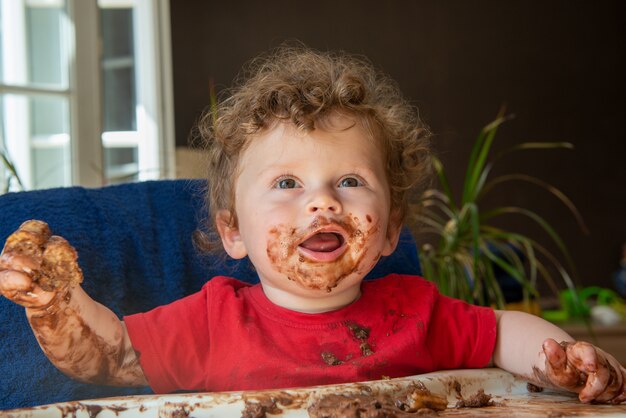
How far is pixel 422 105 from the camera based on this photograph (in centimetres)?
451

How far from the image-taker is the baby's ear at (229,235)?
3.76ft

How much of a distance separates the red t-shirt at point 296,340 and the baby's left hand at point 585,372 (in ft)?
0.69

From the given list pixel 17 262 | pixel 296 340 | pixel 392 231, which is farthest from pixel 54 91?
pixel 17 262

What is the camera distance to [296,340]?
41.0 inches

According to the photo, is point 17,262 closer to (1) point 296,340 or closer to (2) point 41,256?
(2) point 41,256

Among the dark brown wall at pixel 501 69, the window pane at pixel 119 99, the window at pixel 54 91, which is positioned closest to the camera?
the window at pixel 54 91

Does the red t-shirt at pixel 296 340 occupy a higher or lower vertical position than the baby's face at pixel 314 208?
lower

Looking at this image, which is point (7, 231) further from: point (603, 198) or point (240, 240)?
point (603, 198)

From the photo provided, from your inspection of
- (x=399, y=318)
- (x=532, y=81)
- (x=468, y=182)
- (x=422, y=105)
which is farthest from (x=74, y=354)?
(x=532, y=81)

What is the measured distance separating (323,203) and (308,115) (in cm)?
14

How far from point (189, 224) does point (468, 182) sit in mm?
1237

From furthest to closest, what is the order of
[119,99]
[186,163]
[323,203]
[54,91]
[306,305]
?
[119,99], [186,163], [54,91], [306,305], [323,203]

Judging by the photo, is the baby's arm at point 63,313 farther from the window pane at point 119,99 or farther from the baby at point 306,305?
the window pane at point 119,99

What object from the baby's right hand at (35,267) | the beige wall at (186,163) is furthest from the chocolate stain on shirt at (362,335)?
the beige wall at (186,163)
